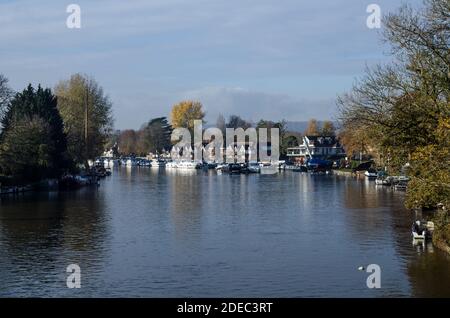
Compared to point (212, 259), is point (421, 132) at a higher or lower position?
higher

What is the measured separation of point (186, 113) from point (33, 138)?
275 ft

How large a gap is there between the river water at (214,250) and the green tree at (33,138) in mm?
7346

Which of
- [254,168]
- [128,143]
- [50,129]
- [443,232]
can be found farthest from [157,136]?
[443,232]

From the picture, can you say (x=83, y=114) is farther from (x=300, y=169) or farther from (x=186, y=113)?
(x=186, y=113)

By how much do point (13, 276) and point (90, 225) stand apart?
40.8 feet

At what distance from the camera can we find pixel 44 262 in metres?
24.9

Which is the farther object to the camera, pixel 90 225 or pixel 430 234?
pixel 90 225

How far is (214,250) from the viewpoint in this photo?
27.3 m

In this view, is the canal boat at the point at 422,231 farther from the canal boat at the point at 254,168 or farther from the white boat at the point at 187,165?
the white boat at the point at 187,165

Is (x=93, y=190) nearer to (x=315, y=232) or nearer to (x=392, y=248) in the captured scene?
(x=315, y=232)

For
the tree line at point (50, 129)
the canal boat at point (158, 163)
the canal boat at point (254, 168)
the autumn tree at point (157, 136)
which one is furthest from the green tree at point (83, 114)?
the autumn tree at point (157, 136)
